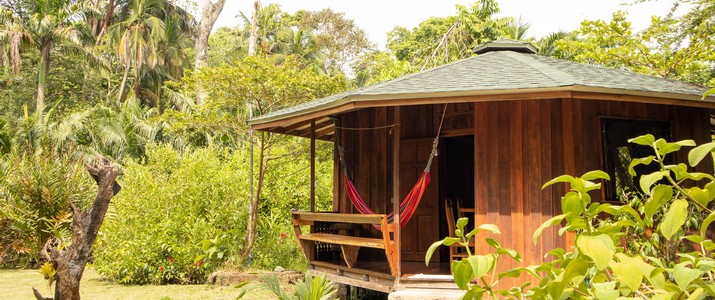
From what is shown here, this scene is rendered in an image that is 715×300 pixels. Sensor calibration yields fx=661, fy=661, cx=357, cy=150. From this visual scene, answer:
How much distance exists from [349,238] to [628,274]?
7.32 metres

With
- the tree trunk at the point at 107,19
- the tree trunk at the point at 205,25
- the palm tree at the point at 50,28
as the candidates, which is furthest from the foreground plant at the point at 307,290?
the tree trunk at the point at 107,19

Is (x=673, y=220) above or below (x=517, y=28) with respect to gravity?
below

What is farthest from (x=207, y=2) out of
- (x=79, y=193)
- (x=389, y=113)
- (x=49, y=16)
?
(x=389, y=113)


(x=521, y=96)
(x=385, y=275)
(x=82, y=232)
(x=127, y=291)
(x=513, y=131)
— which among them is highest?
(x=521, y=96)

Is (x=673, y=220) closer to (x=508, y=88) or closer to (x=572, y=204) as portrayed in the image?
(x=572, y=204)

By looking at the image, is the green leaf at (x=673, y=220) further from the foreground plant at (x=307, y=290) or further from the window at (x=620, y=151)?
the window at (x=620, y=151)

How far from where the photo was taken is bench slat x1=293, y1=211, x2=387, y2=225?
7.51 metres

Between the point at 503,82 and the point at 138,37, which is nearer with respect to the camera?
the point at 503,82

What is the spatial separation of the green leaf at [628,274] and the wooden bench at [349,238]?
20.9 feet

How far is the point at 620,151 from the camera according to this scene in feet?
25.5

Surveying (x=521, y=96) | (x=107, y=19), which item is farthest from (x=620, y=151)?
(x=107, y=19)

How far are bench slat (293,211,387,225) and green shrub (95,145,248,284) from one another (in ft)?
11.9

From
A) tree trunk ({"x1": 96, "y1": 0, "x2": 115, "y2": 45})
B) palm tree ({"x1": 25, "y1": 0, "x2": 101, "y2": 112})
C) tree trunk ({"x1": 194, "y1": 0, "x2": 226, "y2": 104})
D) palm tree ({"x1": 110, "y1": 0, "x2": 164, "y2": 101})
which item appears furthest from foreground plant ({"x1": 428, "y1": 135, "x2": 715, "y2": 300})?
tree trunk ({"x1": 96, "y1": 0, "x2": 115, "y2": 45})

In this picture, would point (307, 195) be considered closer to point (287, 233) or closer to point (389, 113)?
point (287, 233)
